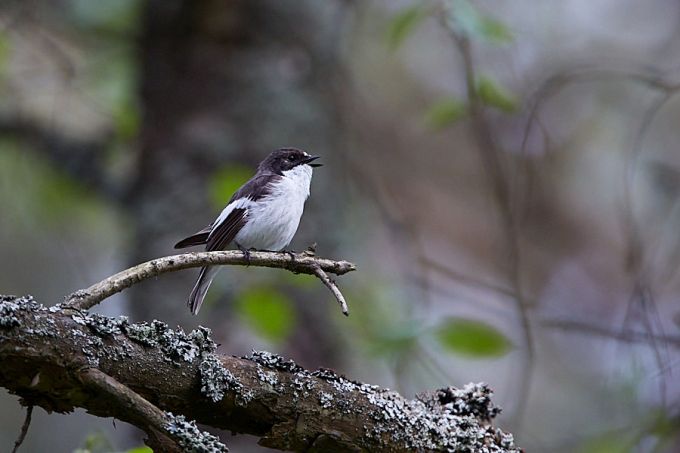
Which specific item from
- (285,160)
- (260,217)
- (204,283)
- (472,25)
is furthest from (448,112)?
(204,283)

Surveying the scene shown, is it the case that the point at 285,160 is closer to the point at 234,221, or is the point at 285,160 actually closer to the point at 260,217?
the point at 260,217

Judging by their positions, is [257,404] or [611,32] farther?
[611,32]

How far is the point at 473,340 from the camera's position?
12.7 ft

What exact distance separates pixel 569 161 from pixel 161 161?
565cm

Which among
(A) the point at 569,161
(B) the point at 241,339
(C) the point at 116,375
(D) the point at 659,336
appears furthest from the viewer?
(A) the point at 569,161

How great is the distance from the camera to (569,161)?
31.8ft

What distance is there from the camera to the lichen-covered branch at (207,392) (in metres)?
1.89

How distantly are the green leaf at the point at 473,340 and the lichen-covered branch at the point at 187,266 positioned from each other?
153cm

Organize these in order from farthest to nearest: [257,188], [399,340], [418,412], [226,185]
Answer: [257,188] → [226,185] → [399,340] → [418,412]

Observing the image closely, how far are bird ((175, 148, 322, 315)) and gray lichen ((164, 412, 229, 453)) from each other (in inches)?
87.8

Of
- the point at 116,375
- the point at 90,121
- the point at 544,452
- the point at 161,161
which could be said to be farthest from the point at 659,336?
the point at 90,121

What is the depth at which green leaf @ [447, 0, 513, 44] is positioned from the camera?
3723mm

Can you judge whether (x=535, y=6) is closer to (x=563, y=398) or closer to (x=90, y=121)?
(x=563, y=398)

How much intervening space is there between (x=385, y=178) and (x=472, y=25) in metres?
5.23
